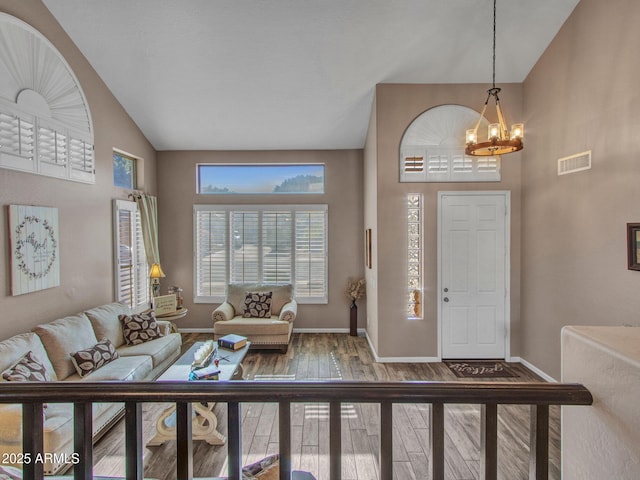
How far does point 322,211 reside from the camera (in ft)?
18.4

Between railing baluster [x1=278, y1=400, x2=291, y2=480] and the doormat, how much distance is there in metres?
3.55

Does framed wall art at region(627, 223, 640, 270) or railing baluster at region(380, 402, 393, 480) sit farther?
framed wall art at region(627, 223, 640, 270)

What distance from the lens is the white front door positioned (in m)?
4.21

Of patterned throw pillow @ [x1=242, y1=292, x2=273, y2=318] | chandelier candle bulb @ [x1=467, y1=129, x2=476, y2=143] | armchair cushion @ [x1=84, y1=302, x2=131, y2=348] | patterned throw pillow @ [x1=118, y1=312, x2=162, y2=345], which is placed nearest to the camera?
chandelier candle bulb @ [x1=467, y1=129, x2=476, y2=143]

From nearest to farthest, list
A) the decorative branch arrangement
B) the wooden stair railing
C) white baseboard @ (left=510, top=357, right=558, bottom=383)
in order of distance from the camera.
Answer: the wooden stair railing < white baseboard @ (left=510, top=357, right=558, bottom=383) < the decorative branch arrangement

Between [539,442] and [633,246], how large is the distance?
2725mm

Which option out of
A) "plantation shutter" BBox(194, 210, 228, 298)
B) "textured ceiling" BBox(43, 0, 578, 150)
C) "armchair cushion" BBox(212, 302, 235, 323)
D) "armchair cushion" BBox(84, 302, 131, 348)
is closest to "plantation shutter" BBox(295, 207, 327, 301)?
"armchair cushion" BBox(212, 302, 235, 323)

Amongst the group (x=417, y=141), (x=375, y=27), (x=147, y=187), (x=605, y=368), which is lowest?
(x=605, y=368)

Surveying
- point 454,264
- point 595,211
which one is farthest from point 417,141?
point 595,211

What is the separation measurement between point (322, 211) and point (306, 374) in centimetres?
277

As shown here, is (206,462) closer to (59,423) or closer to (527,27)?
(59,423)

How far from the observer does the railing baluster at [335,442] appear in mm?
922

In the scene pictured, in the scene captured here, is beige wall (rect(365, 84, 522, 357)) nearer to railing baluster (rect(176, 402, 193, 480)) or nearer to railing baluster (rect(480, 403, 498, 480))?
railing baluster (rect(480, 403, 498, 480))

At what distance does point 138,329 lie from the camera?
3842 millimetres
